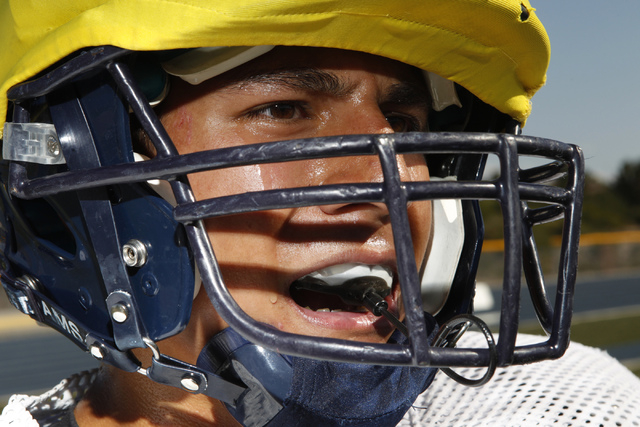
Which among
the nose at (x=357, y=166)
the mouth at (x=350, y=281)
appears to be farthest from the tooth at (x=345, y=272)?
the nose at (x=357, y=166)

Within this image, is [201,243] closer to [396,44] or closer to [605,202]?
[396,44]

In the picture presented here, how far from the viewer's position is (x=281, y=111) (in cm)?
135

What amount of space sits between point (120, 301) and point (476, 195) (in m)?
0.70

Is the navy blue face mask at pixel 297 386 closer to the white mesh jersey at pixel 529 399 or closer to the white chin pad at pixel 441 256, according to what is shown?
the white chin pad at pixel 441 256

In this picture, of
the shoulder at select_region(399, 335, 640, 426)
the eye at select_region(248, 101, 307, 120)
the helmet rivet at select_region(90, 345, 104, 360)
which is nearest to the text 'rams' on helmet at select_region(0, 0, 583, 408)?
the helmet rivet at select_region(90, 345, 104, 360)

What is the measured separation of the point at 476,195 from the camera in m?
1.04

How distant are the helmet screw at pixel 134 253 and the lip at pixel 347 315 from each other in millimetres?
291

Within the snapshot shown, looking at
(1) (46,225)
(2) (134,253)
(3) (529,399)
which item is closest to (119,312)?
(2) (134,253)

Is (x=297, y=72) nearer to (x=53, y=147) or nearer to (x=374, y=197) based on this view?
(x=374, y=197)

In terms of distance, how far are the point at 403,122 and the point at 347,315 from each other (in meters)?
0.54

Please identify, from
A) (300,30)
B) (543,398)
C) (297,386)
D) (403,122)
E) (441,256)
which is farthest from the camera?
(543,398)

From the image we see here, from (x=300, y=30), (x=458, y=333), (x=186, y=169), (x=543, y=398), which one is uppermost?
(x=300, y=30)

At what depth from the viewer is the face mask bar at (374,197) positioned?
1016mm

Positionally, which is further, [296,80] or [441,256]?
[441,256]
